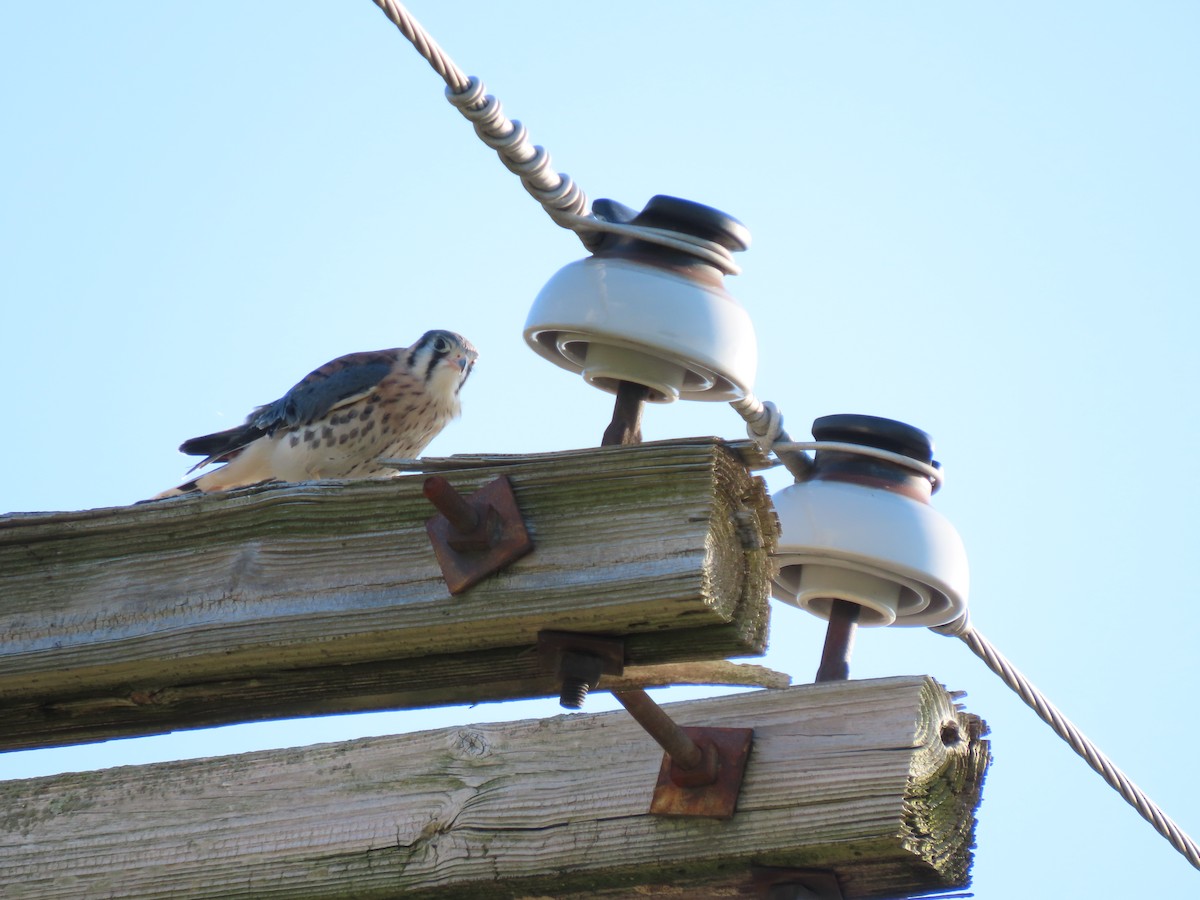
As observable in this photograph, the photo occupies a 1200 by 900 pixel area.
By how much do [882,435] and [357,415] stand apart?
285 cm

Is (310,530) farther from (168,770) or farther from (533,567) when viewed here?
(168,770)

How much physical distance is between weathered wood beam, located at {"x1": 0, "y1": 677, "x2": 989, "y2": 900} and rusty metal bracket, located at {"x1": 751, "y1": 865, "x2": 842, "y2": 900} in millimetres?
16

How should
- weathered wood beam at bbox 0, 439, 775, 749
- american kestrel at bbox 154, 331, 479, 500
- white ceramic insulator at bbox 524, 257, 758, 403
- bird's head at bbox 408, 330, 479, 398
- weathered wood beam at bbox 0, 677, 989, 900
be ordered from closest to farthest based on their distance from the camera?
weathered wood beam at bbox 0, 439, 775, 749 → weathered wood beam at bbox 0, 677, 989, 900 → white ceramic insulator at bbox 524, 257, 758, 403 → american kestrel at bbox 154, 331, 479, 500 → bird's head at bbox 408, 330, 479, 398

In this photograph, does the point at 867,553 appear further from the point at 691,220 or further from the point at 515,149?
the point at 515,149

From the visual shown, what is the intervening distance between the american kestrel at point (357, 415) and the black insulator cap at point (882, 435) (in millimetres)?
2627

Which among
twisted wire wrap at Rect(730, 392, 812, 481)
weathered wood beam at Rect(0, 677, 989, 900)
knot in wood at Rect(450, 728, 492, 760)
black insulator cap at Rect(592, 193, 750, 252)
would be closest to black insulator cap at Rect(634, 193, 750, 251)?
black insulator cap at Rect(592, 193, 750, 252)

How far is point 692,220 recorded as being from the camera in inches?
93.9

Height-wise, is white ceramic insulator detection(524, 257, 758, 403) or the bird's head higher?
the bird's head

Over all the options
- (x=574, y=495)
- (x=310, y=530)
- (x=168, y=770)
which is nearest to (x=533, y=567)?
(x=574, y=495)

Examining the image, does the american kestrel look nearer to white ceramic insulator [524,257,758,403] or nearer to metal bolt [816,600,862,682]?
metal bolt [816,600,862,682]

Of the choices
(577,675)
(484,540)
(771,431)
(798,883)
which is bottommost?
(798,883)

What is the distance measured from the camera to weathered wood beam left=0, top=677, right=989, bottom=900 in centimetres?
205

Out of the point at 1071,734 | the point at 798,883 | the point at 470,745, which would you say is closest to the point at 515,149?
the point at 470,745

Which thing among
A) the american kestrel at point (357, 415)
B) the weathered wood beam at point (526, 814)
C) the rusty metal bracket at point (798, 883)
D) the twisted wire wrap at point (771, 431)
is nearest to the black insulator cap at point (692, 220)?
the twisted wire wrap at point (771, 431)
